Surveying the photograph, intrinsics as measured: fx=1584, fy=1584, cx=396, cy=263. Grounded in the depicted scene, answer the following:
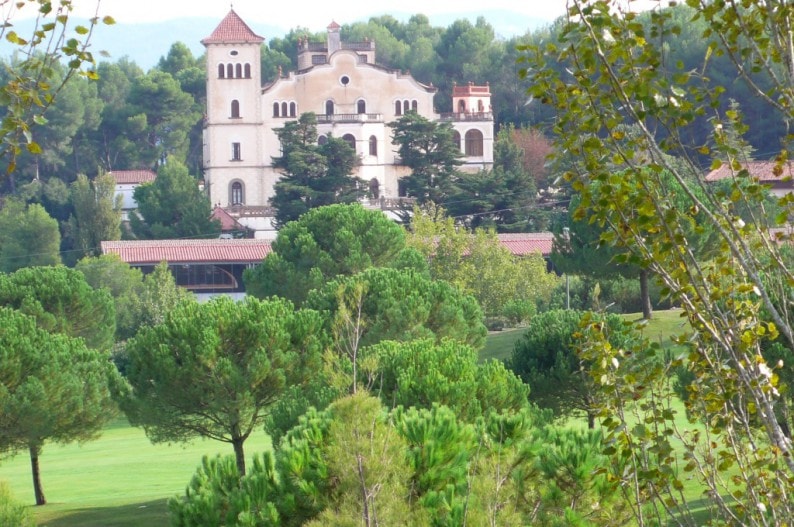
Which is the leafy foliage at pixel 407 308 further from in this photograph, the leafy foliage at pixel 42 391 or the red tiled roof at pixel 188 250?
the red tiled roof at pixel 188 250

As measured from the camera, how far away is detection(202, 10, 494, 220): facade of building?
9600cm

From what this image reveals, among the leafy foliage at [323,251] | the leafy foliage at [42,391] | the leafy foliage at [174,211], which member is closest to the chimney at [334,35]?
the leafy foliage at [174,211]

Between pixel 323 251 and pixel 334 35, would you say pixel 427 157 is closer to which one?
pixel 334 35

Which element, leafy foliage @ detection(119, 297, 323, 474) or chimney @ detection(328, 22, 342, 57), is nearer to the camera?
leafy foliage @ detection(119, 297, 323, 474)

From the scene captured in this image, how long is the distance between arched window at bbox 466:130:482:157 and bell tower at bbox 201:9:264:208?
509 inches

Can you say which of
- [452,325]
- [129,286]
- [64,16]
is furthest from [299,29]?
[64,16]

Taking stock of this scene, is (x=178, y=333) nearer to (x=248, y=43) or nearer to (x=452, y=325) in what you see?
(x=452, y=325)

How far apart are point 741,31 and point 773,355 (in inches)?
742

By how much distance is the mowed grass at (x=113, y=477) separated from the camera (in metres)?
29.7

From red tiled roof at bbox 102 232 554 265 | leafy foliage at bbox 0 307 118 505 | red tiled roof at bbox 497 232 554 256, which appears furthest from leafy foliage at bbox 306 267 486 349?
red tiled roof at bbox 102 232 554 265

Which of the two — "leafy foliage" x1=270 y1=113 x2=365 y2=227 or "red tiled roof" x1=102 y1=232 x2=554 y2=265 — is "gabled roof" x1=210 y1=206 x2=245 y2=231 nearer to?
"leafy foliage" x1=270 y1=113 x2=365 y2=227

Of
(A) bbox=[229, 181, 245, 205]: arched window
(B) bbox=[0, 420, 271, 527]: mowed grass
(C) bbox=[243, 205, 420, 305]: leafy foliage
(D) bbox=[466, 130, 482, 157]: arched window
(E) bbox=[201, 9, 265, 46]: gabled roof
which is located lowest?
(B) bbox=[0, 420, 271, 527]: mowed grass

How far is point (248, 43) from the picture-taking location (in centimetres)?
9638

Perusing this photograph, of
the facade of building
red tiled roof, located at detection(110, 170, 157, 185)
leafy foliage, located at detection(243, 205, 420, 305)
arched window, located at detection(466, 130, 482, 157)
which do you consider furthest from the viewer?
red tiled roof, located at detection(110, 170, 157, 185)
